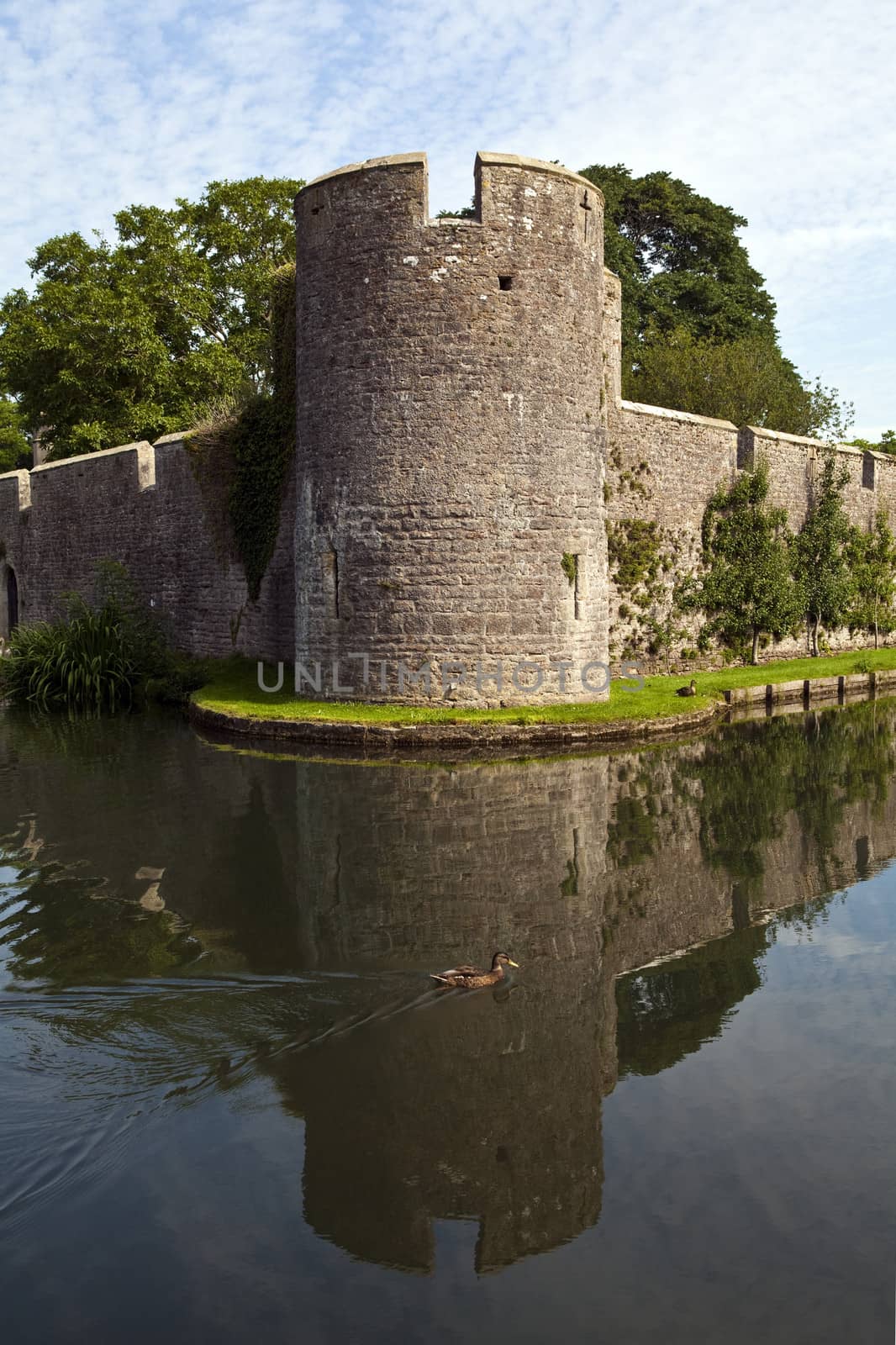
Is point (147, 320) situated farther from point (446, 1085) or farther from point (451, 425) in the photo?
point (446, 1085)

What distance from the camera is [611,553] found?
59.5ft

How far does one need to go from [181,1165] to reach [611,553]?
15.1m

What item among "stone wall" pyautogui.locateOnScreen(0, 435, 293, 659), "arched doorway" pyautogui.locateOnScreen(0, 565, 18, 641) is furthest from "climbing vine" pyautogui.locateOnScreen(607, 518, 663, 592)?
"arched doorway" pyautogui.locateOnScreen(0, 565, 18, 641)

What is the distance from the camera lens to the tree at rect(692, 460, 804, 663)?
776 inches

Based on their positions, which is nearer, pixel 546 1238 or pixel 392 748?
pixel 546 1238

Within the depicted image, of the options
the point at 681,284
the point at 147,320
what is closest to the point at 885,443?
the point at 681,284

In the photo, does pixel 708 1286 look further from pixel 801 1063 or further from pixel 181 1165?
pixel 181 1165

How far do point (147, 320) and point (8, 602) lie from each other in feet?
24.3

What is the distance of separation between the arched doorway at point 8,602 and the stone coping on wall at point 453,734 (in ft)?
49.3

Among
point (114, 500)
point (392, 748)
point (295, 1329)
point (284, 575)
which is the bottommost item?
point (295, 1329)

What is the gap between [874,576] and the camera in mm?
23953

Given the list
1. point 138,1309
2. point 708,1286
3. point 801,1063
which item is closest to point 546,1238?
point 708,1286

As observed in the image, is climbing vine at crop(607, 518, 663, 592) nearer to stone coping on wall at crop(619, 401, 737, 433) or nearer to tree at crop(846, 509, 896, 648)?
stone coping on wall at crop(619, 401, 737, 433)

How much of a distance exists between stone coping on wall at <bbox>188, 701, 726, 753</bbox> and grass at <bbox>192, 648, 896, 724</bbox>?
74 mm
